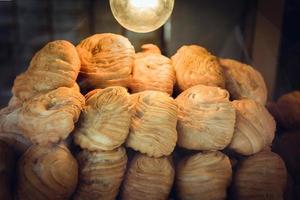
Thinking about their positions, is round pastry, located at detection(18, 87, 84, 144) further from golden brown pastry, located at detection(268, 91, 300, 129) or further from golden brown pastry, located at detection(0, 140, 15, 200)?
golden brown pastry, located at detection(268, 91, 300, 129)

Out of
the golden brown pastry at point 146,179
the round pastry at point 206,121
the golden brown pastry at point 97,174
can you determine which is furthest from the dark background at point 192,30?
the golden brown pastry at point 146,179

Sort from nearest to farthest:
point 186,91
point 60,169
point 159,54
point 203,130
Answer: point 60,169 < point 203,130 < point 186,91 < point 159,54

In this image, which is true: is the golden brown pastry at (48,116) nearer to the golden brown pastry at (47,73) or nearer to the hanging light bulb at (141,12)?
the golden brown pastry at (47,73)

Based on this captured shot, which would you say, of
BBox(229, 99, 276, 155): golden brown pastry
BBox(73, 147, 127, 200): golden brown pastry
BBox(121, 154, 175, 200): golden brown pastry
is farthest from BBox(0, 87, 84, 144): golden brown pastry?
BBox(229, 99, 276, 155): golden brown pastry

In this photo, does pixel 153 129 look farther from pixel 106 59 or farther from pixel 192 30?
pixel 192 30

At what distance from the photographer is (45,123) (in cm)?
135

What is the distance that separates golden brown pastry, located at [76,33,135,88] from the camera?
1.57 m

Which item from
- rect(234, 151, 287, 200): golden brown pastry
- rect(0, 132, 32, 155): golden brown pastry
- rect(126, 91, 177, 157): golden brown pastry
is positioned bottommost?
rect(234, 151, 287, 200): golden brown pastry

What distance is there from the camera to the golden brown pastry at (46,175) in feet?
4.43

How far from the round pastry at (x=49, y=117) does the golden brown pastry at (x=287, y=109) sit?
82cm

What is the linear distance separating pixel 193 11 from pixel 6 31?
72 cm

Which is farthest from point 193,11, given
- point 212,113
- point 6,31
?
point 6,31

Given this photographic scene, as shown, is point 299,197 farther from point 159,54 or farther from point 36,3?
point 36,3

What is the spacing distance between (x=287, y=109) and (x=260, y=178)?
0.36 meters
